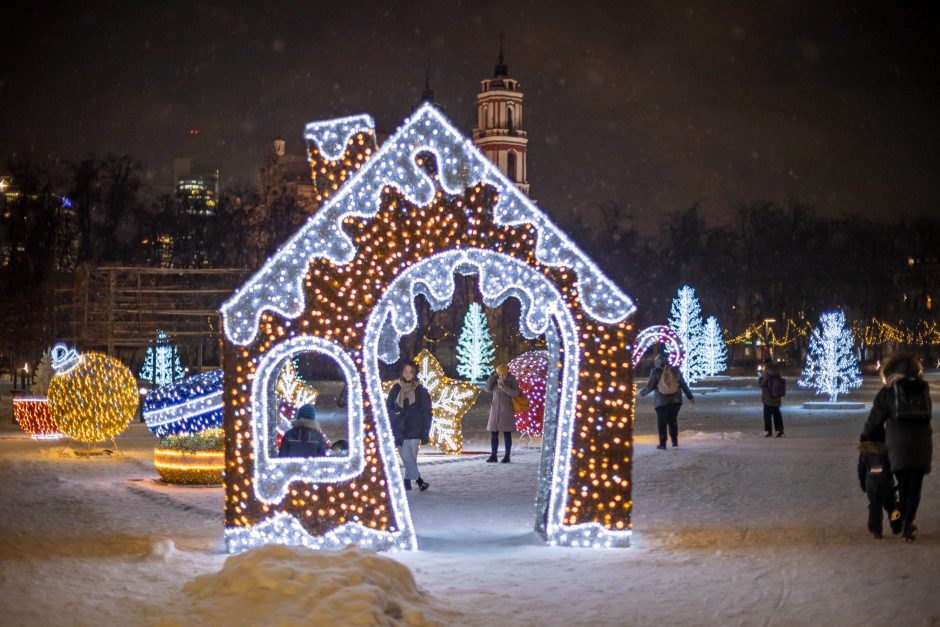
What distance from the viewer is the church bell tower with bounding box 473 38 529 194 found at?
243 ft

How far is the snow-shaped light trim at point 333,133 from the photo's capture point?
10.2m

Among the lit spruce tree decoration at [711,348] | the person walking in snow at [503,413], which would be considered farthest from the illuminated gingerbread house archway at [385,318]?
the lit spruce tree decoration at [711,348]

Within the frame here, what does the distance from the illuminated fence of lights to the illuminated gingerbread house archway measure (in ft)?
45.2

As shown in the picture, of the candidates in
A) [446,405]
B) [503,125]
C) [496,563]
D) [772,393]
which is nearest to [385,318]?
[496,563]

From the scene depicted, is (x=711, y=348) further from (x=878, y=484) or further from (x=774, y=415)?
(x=878, y=484)

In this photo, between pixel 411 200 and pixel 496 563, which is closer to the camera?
pixel 496 563

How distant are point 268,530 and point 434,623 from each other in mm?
3145

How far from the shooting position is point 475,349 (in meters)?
51.5

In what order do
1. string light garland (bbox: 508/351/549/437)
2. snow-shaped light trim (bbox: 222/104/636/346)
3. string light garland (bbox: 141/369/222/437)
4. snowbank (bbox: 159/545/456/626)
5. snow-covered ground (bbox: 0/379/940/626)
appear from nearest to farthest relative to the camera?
snowbank (bbox: 159/545/456/626) → snow-covered ground (bbox: 0/379/940/626) → snow-shaped light trim (bbox: 222/104/636/346) → string light garland (bbox: 141/369/222/437) → string light garland (bbox: 508/351/549/437)

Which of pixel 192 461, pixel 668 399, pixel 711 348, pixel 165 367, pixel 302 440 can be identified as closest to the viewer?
pixel 302 440

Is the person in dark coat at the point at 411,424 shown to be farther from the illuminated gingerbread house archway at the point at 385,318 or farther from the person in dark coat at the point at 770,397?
the person in dark coat at the point at 770,397

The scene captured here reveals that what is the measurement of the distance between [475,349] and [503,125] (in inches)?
1086

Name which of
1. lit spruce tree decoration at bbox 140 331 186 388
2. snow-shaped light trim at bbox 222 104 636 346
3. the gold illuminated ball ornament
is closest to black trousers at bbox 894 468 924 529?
snow-shaped light trim at bbox 222 104 636 346

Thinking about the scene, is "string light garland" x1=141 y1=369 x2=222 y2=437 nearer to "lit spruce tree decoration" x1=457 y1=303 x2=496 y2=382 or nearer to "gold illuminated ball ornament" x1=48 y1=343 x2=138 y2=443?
"gold illuminated ball ornament" x1=48 y1=343 x2=138 y2=443
